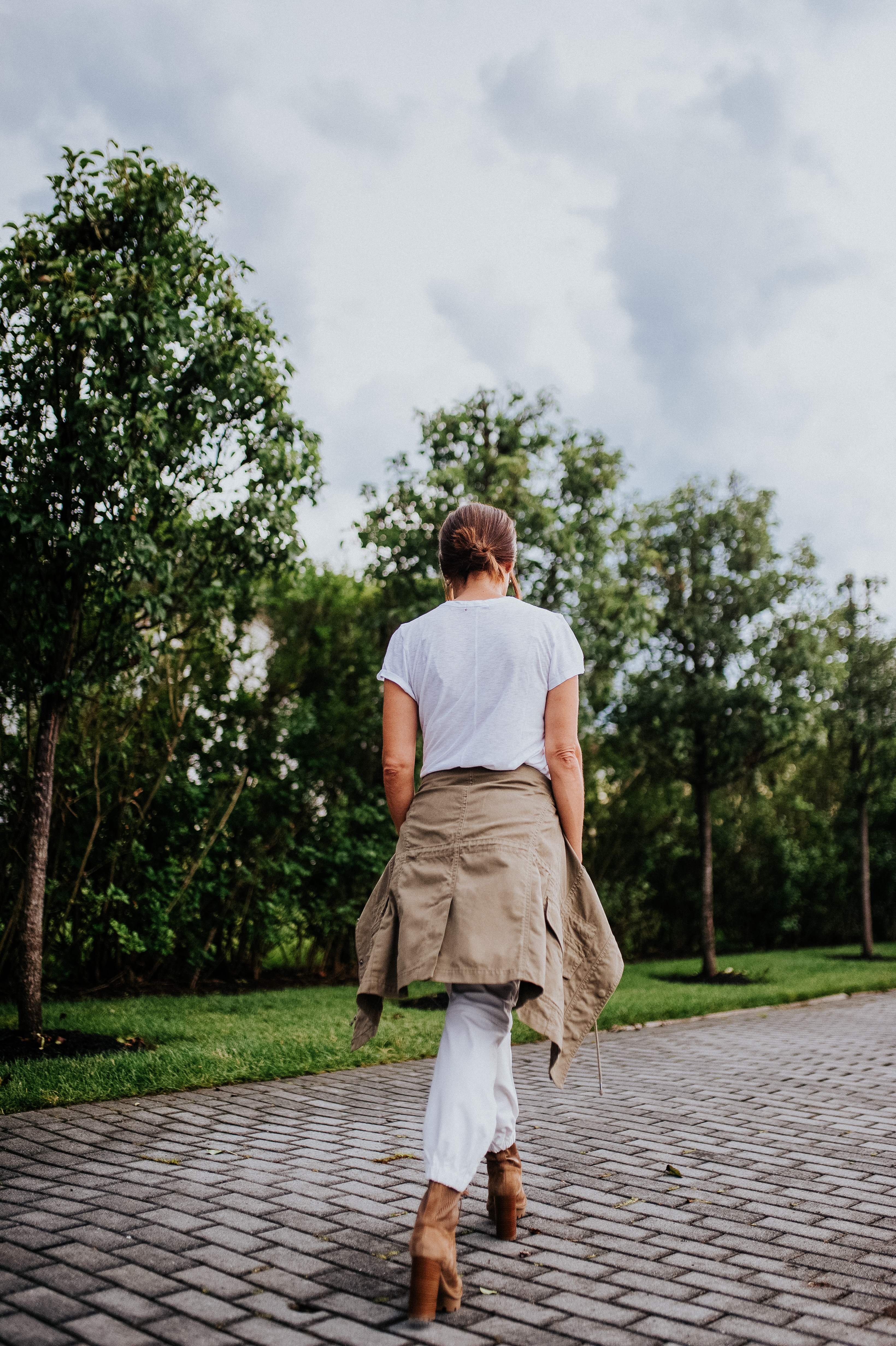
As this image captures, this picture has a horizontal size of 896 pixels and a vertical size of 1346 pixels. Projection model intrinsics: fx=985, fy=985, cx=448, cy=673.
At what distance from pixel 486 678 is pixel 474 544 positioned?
17.7 inches

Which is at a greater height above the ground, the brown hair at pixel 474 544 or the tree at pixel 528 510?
the tree at pixel 528 510

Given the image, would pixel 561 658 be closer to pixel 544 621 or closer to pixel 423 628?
pixel 544 621

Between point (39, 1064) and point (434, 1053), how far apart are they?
2.48 metres

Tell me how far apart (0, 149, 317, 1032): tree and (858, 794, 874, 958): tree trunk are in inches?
513

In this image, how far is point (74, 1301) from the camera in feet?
7.94

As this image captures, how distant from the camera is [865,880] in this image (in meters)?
16.4

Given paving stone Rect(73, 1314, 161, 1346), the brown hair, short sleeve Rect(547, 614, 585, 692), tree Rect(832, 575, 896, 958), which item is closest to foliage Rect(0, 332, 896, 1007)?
tree Rect(832, 575, 896, 958)

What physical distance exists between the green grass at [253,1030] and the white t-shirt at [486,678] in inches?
127

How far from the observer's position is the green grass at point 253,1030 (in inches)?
201

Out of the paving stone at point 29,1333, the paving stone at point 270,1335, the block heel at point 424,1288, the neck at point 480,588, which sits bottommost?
the paving stone at point 270,1335

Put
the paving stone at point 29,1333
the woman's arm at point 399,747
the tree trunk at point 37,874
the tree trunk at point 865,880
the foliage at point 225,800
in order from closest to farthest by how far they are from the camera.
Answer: the paving stone at point 29,1333
the woman's arm at point 399,747
the tree trunk at point 37,874
the foliage at point 225,800
the tree trunk at point 865,880

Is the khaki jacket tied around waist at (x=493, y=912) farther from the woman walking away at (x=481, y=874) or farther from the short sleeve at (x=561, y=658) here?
the short sleeve at (x=561, y=658)

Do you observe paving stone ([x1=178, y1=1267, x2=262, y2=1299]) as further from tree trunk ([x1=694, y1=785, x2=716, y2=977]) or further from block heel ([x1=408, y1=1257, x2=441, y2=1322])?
tree trunk ([x1=694, y1=785, x2=716, y2=977])

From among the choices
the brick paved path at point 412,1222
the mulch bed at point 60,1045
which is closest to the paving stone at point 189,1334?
the brick paved path at point 412,1222
